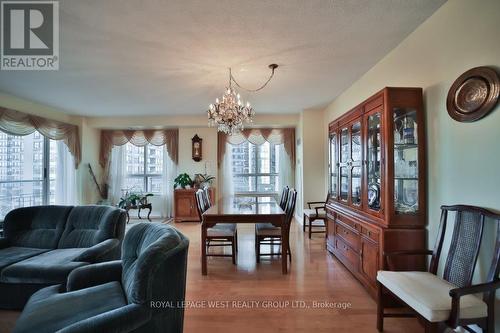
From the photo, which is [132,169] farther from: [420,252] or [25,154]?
[420,252]

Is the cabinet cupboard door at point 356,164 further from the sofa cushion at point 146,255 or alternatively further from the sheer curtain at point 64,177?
the sheer curtain at point 64,177

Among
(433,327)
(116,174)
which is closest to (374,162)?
(433,327)

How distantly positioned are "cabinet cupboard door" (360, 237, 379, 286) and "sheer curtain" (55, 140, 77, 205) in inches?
243

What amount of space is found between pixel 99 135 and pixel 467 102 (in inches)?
292

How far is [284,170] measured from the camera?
6.52 metres

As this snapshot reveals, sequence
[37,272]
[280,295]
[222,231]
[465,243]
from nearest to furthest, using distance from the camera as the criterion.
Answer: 1. [465,243]
2. [37,272]
3. [280,295]
4. [222,231]

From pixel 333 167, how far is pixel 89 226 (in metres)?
3.45

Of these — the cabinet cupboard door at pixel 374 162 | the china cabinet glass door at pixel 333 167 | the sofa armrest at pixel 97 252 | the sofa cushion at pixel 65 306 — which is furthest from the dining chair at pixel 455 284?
the sofa armrest at pixel 97 252

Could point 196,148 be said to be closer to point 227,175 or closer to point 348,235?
point 227,175

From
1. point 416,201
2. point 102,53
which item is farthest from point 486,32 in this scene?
point 102,53

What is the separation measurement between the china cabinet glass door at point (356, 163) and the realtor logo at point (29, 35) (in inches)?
125

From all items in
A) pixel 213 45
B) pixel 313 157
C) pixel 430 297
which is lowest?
pixel 430 297

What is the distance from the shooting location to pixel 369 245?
98.5 inches

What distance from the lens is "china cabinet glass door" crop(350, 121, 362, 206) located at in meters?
2.92
